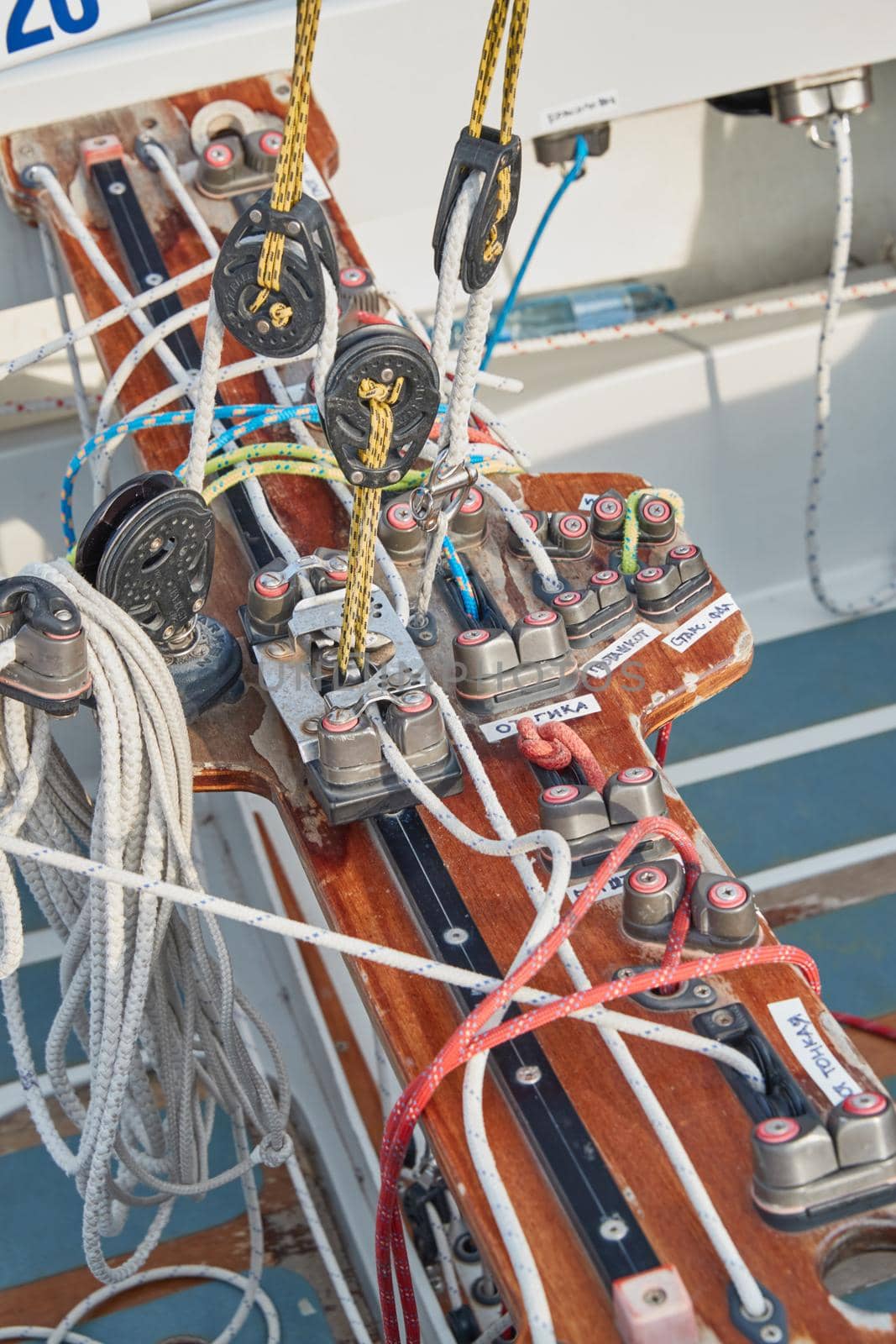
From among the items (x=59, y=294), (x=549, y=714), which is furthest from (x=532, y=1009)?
(x=59, y=294)

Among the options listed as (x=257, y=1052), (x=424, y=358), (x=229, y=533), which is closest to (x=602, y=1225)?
(x=424, y=358)

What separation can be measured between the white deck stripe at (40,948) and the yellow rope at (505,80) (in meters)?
1.48

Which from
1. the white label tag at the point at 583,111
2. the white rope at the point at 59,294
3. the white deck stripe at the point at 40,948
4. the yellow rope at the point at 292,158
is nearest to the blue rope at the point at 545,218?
the white label tag at the point at 583,111

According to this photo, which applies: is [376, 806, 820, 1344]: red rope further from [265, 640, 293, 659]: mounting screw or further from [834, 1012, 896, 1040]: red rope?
[834, 1012, 896, 1040]: red rope

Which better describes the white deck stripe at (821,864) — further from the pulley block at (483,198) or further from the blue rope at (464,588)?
the pulley block at (483,198)

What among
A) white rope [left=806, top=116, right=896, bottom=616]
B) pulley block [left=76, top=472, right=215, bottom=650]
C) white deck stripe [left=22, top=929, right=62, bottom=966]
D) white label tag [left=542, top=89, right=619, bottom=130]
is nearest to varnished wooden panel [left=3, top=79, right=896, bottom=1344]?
pulley block [left=76, top=472, right=215, bottom=650]

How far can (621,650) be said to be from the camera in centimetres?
150

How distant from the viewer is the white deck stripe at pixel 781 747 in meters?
2.61

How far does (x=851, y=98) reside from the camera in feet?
8.35

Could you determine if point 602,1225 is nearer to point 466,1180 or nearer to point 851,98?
point 466,1180

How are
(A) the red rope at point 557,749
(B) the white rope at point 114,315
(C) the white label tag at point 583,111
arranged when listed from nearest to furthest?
(A) the red rope at point 557,749
(B) the white rope at point 114,315
(C) the white label tag at point 583,111

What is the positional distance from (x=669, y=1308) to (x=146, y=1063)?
1088mm

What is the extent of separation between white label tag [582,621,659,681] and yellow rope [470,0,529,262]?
407mm

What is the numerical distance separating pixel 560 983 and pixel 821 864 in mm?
1308
